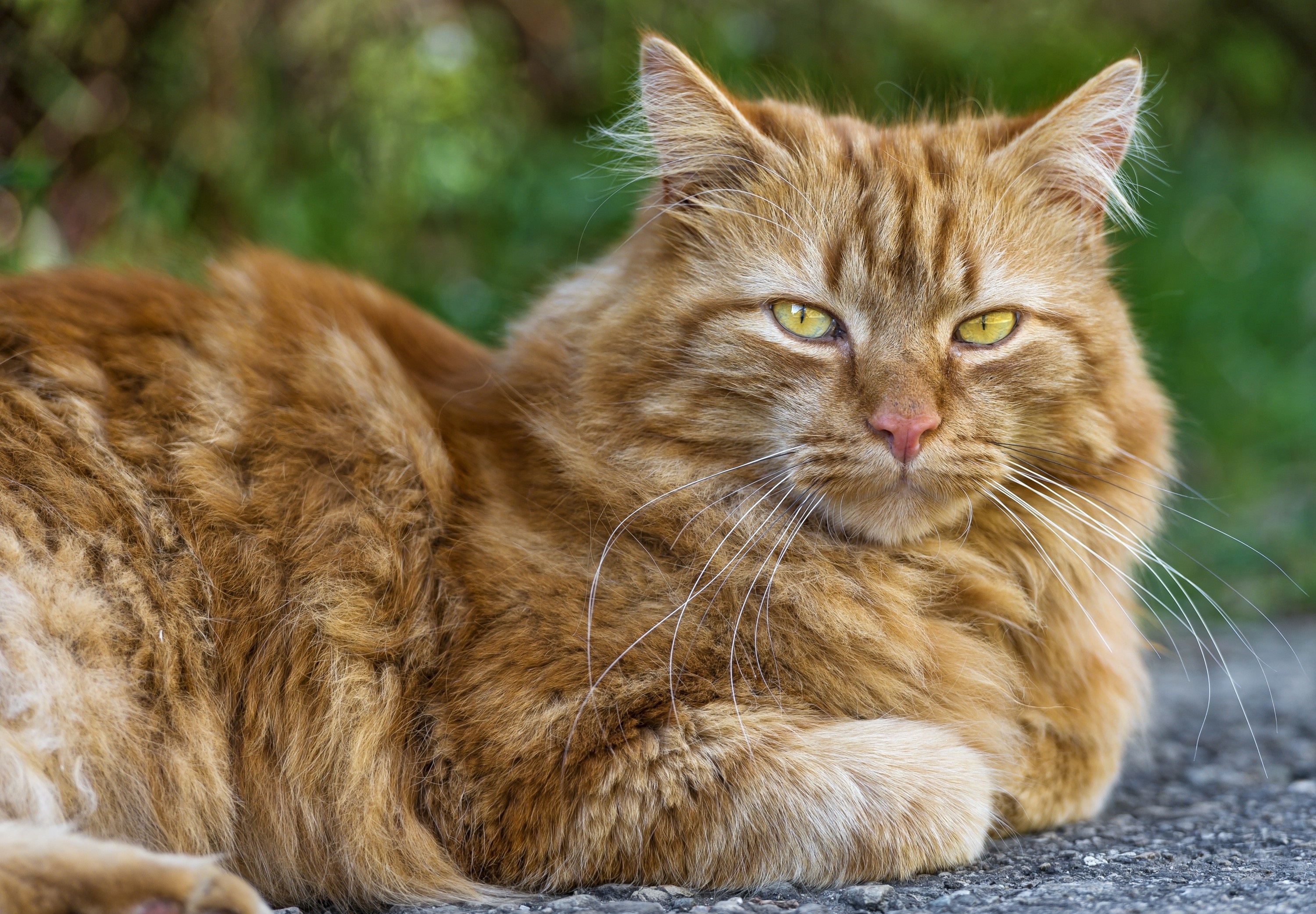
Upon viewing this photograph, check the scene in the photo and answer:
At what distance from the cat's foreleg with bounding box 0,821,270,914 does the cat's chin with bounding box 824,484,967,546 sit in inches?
48.7

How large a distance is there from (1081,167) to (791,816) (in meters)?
1.49

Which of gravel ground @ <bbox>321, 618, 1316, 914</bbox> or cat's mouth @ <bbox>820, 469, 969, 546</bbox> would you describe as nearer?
gravel ground @ <bbox>321, 618, 1316, 914</bbox>

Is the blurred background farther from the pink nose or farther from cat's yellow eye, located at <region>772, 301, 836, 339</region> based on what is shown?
the pink nose

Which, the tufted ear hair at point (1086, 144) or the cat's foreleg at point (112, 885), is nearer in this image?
the cat's foreleg at point (112, 885)

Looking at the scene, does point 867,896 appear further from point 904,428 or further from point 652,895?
point 904,428

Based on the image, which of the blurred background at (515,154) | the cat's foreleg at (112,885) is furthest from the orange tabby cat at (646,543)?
the blurred background at (515,154)

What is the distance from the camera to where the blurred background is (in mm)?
4535

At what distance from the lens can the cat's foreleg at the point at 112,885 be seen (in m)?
1.70

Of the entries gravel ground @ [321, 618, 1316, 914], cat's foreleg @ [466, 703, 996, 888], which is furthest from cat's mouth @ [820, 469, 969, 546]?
gravel ground @ [321, 618, 1316, 914]

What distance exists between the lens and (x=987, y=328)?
2.31m

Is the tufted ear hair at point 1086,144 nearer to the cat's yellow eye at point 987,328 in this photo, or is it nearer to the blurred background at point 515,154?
the cat's yellow eye at point 987,328

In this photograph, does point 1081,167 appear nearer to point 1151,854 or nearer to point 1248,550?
point 1151,854

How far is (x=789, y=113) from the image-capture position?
2.55m

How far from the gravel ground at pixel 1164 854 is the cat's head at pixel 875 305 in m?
0.68
